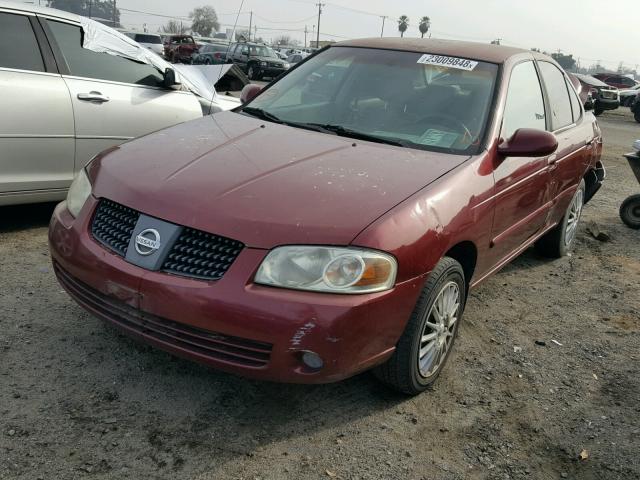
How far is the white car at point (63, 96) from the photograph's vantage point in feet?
14.1

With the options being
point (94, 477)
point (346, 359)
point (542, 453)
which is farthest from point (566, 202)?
point (94, 477)

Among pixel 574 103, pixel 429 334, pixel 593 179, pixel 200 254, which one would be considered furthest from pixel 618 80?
pixel 200 254

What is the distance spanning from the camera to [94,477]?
7.35 feet

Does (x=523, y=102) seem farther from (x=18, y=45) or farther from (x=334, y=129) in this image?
(x=18, y=45)

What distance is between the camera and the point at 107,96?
4.77 metres

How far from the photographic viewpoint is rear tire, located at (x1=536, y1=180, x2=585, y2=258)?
16.5 feet

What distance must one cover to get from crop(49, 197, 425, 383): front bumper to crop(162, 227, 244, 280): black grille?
0.12 ft

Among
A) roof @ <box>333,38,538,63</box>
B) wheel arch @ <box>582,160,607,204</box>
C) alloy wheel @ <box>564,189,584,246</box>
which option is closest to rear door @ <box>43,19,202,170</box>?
roof @ <box>333,38,538,63</box>

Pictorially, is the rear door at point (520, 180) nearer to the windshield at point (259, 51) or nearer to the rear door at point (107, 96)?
the rear door at point (107, 96)

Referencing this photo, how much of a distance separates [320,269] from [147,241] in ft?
2.36

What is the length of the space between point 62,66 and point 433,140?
9.58 ft

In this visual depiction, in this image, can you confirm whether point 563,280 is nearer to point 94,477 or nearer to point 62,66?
point 94,477

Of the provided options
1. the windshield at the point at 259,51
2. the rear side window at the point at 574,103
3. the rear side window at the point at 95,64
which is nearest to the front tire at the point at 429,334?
the rear side window at the point at 574,103

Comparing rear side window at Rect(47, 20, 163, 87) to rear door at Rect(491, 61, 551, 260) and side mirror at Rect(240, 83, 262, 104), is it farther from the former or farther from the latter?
rear door at Rect(491, 61, 551, 260)
